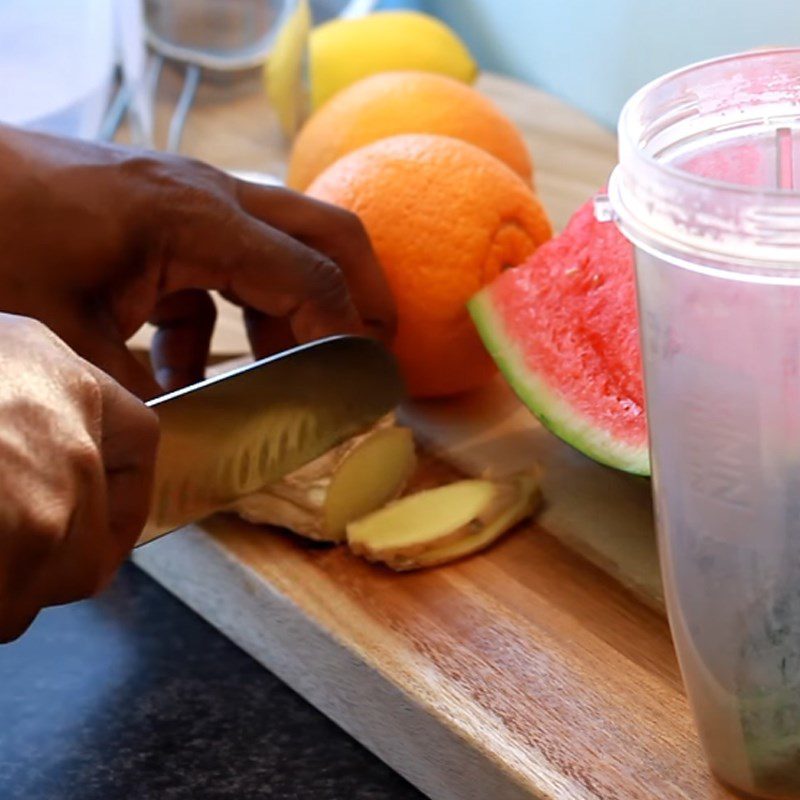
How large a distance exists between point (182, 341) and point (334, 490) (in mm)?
188

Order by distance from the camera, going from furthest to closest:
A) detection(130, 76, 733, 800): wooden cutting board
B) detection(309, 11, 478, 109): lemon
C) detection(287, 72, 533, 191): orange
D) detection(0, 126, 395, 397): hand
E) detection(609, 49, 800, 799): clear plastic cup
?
detection(309, 11, 478, 109): lemon → detection(287, 72, 533, 191): orange → detection(0, 126, 395, 397): hand → detection(130, 76, 733, 800): wooden cutting board → detection(609, 49, 800, 799): clear plastic cup

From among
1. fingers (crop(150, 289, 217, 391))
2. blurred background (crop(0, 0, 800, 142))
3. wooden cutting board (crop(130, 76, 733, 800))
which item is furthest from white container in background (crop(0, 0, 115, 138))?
wooden cutting board (crop(130, 76, 733, 800))

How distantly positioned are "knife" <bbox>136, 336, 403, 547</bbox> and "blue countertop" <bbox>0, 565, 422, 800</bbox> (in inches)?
4.7

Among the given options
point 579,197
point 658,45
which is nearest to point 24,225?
point 579,197

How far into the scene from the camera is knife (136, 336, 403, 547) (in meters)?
0.73

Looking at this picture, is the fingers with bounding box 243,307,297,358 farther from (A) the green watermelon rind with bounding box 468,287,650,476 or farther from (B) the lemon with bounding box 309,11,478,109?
(B) the lemon with bounding box 309,11,478,109

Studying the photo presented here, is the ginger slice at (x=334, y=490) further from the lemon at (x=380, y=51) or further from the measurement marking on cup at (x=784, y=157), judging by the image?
the lemon at (x=380, y=51)

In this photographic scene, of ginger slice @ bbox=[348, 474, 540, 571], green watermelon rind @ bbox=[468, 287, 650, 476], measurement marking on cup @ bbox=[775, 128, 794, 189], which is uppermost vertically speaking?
measurement marking on cup @ bbox=[775, 128, 794, 189]

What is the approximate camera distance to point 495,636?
2.49 feet

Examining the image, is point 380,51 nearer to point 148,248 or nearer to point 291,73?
point 291,73

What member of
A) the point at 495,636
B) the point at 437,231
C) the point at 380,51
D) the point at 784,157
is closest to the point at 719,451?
the point at 784,157

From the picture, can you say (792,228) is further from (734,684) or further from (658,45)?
(658,45)

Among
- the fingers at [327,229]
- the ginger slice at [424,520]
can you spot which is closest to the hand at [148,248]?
the fingers at [327,229]

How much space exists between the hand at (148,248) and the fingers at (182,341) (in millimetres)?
58
